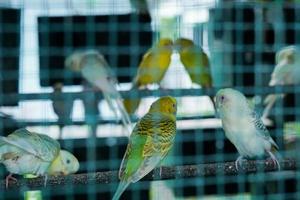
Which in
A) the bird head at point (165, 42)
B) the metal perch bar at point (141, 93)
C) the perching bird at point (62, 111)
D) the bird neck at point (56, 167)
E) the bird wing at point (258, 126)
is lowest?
the bird neck at point (56, 167)

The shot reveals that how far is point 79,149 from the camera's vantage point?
71.5 inches

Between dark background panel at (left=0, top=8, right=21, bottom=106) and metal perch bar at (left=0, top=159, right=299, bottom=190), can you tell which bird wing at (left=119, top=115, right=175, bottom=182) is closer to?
metal perch bar at (left=0, top=159, right=299, bottom=190)

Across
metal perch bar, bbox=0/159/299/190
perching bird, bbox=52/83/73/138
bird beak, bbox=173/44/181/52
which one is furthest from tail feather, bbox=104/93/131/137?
metal perch bar, bbox=0/159/299/190

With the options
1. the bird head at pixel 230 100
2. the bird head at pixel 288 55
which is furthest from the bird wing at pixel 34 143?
the bird head at pixel 288 55

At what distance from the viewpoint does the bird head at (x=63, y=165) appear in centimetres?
135

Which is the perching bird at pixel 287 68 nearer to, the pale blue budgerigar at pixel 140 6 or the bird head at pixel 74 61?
the pale blue budgerigar at pixel 140 6

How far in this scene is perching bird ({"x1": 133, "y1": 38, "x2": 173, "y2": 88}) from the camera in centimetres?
181

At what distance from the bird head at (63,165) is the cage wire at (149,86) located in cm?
25

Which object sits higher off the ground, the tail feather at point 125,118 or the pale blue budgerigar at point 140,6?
the pale blue budgerigar at point 140,6

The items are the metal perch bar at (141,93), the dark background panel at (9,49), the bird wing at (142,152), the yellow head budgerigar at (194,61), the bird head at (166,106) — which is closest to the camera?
the bird wing at (142,152)

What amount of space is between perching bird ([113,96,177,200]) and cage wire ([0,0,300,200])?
0.28 metres

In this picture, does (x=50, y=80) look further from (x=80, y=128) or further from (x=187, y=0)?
(x=187, y=0)

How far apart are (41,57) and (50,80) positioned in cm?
9

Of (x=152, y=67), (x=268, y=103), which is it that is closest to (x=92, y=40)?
(x=152, y=67)
